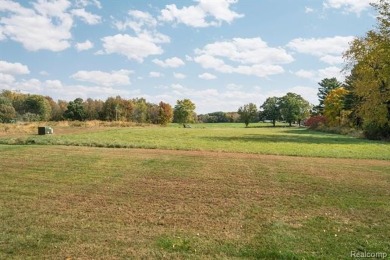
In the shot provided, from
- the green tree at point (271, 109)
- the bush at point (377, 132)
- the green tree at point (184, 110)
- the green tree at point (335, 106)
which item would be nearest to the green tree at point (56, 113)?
the green tree at point (184, 110)

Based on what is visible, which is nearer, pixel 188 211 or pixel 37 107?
pixel 188 211

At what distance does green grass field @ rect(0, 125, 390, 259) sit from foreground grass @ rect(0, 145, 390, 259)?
0.03 m

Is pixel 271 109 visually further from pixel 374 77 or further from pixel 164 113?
pixel 374 77

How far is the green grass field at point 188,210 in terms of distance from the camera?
24.3 ft

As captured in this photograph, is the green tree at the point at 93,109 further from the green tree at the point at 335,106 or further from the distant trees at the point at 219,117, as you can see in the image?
the green tree at the point at 335,106

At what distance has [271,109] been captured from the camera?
144250mm

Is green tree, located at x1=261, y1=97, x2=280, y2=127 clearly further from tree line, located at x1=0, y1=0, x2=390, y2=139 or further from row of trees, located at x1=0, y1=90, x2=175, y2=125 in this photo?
row of trees, located at x1=0, y1=90, x2=175, y2=125

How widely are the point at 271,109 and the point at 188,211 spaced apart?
5446 inches

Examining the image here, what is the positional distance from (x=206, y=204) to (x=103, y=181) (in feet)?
15.4

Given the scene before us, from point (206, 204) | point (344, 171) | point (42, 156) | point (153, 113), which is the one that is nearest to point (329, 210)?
point (206, 204)

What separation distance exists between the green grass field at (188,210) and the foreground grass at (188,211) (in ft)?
0.09

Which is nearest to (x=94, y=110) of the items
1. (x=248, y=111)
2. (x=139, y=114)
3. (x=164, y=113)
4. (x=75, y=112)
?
(x=75, y=112)

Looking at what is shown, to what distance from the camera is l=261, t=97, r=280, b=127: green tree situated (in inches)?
5576

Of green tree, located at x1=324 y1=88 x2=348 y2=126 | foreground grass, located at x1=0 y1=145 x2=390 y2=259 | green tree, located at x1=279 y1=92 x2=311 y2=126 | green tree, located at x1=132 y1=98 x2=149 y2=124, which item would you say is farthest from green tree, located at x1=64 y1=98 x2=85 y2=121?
foreground grass, located at x1=0 y1=145 x2=390 y2=259
